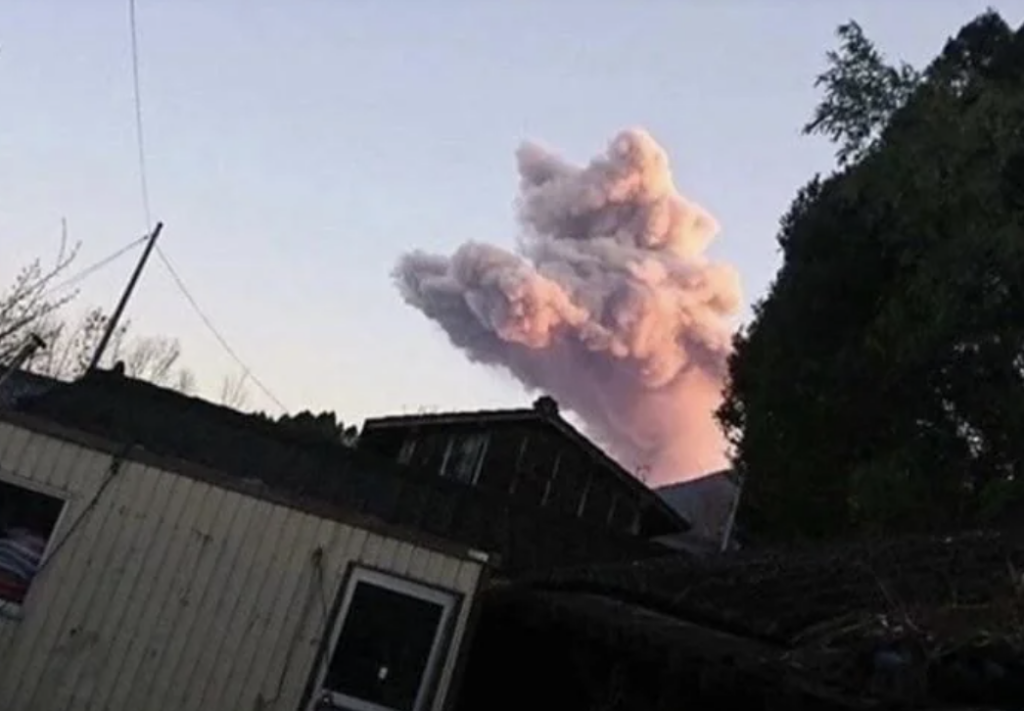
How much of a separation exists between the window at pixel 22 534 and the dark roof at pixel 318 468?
10.0 metres

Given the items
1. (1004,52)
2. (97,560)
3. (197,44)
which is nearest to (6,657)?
(97,560)

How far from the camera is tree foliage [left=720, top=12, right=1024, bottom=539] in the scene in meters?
13.6

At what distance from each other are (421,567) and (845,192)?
9.71 metres

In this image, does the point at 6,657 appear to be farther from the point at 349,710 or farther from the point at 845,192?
the point at 845,192

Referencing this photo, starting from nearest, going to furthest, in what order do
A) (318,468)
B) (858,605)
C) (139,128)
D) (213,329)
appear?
(858,605) < (139,128) < (318,468) < (213,329)

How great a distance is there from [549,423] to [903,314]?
32.8ft

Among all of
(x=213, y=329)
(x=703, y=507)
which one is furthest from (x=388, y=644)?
(x=703, y=507)

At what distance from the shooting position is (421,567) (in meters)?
8.74

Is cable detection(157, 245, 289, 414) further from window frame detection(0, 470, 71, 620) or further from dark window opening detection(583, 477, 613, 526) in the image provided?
window frame detection(0, 470, 71, 620)

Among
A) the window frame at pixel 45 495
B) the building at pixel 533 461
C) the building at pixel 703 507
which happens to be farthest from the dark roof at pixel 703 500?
the window frame at pixel 45 495

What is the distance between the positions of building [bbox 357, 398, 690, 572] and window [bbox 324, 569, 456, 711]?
14.2 meters

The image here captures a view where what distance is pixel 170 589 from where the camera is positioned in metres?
8.57

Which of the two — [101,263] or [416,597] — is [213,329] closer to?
[101,263]

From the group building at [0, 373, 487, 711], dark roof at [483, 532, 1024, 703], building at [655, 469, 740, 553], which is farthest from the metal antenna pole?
building at [0, 373, 487, 711]
